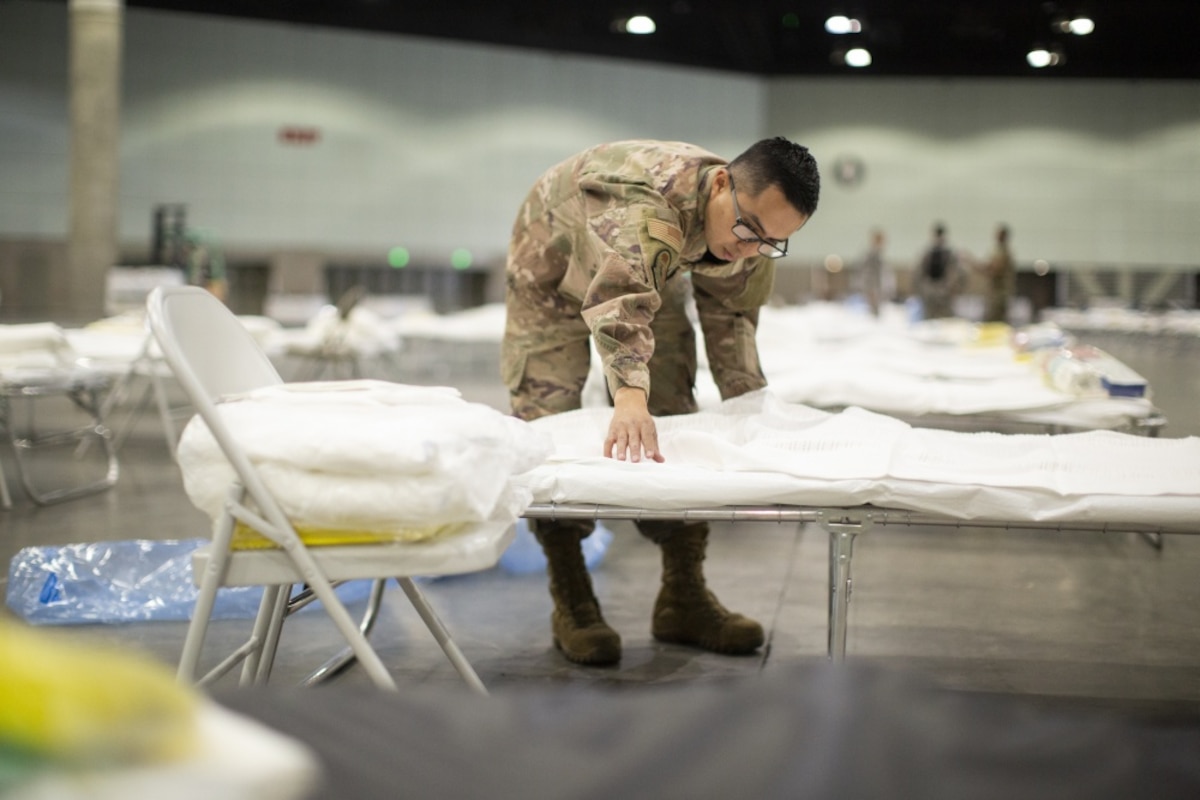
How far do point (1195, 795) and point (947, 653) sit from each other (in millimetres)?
2102

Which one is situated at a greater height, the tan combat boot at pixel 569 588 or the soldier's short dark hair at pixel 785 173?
the soldier's short dark hair at pixel 785 173

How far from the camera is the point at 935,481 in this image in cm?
220

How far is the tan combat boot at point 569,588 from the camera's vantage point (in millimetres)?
2814

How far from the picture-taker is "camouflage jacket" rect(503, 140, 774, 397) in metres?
2.40

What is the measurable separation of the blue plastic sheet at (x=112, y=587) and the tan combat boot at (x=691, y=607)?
0.98 meters

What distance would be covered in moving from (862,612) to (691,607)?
0.73 meters

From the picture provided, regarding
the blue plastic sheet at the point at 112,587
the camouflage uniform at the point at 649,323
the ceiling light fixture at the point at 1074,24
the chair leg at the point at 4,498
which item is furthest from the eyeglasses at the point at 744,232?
the ceiling light fixture at the point at 1074,24

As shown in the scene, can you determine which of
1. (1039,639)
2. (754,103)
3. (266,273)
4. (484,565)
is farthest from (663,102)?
(484,565)

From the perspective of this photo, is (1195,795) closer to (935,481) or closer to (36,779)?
(36,779)

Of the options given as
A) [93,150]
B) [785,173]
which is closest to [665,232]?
[785,173]

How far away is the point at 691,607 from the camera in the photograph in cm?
289

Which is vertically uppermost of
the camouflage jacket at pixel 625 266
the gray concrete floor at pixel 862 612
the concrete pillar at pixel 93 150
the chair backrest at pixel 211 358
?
the concrete pillar at pixel 93 150

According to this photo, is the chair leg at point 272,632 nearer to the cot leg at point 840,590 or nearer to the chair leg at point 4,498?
the cot leg at point 840,590

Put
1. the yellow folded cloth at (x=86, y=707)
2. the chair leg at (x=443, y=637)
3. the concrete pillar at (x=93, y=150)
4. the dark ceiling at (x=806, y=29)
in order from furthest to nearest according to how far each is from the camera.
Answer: the dark ceiling at (x=806, y=29) → the concrete pillar at (x=93, y=150) → the chair leg at (x=443, y=637) → the yellow folded cloth at (x=86, y=707)
